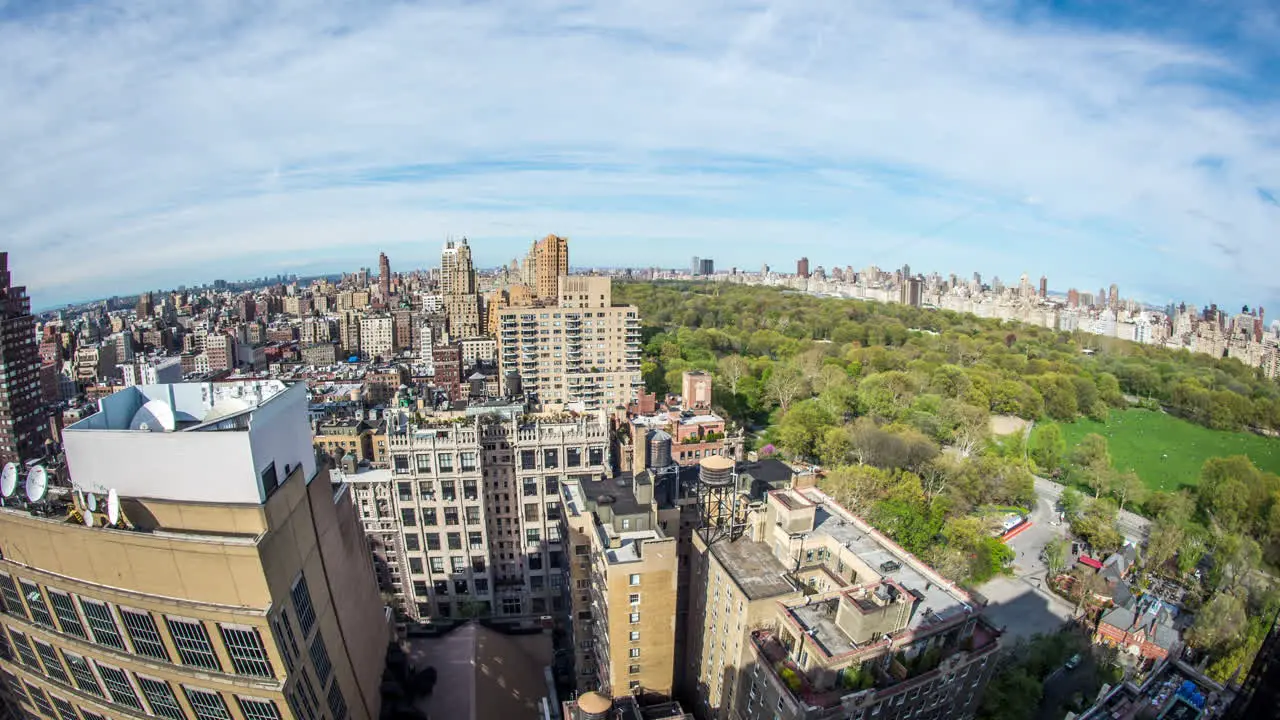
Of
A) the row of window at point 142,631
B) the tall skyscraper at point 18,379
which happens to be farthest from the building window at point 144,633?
the tall skyscraper at point 18,379

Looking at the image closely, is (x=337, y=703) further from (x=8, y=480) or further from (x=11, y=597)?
(x=8, y=480)

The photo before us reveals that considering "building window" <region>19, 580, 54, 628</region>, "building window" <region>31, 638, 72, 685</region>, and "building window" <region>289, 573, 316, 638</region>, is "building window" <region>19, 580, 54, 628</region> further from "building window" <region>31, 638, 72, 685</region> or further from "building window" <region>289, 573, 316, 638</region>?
"building window" <region>289, 573, 316, 638</region>

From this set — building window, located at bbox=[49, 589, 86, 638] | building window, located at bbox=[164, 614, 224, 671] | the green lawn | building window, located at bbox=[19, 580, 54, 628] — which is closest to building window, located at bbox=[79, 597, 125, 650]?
building window, located at bbox=[49, 589, 86, 638]

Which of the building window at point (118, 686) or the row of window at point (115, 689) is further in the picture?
the building window at point (118, 686)

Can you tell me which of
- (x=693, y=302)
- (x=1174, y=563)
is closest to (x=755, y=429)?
(x=1174, y=563)

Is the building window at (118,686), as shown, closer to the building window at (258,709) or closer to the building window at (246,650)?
the building window at (258,709)

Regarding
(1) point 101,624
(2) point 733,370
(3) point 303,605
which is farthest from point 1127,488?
(1) point 101,624
